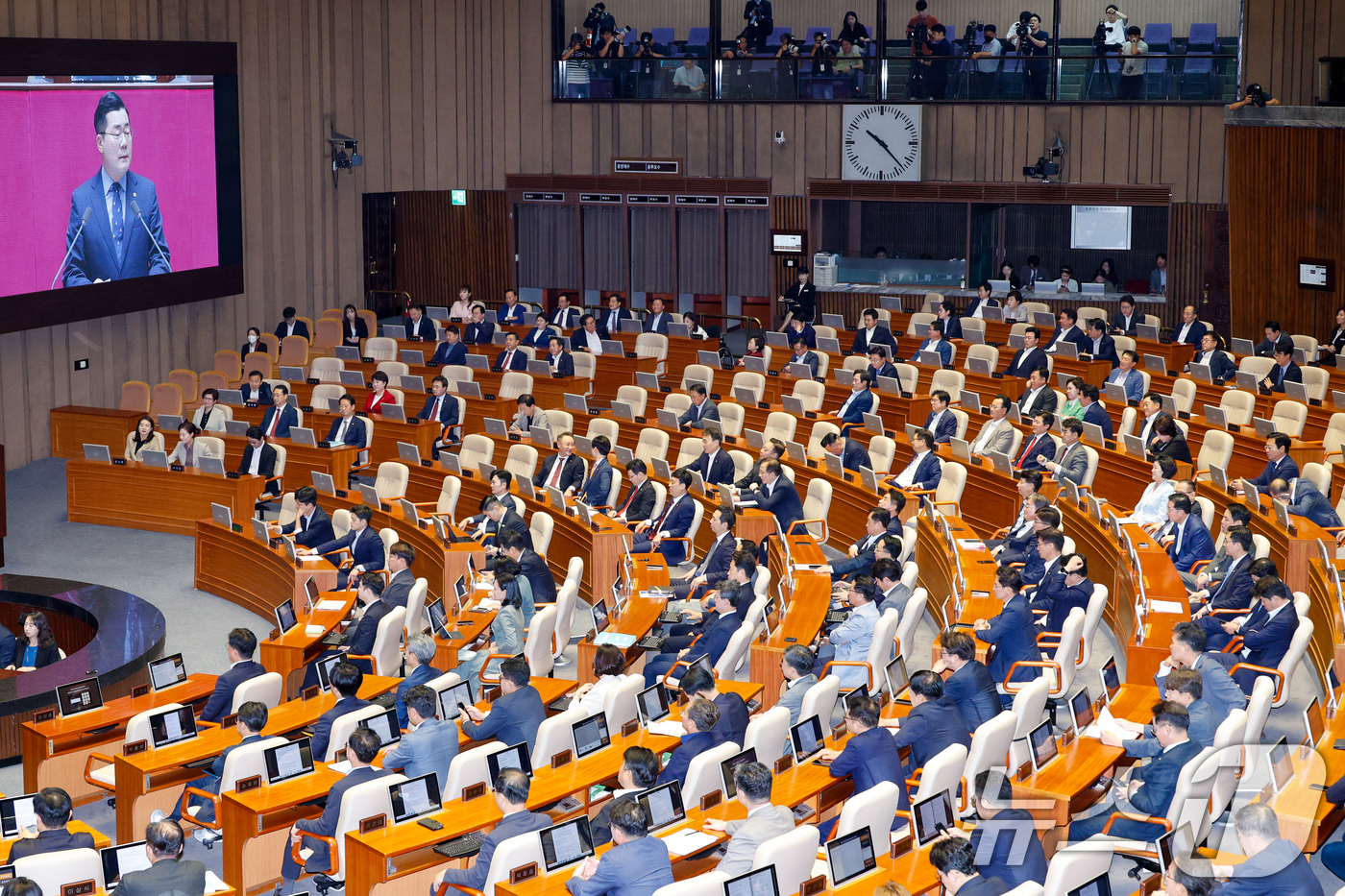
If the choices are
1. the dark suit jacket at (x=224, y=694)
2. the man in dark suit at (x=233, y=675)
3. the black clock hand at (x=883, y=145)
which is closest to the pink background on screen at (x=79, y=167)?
the man in dark suit at (x=233, y=675)

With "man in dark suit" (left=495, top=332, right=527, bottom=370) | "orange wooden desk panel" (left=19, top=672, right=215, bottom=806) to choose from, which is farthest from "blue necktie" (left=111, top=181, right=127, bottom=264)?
"orange wooden desk panel" (left=19, top=672, right=215, bottom=806)

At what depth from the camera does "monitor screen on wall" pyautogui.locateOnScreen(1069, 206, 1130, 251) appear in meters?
19.7

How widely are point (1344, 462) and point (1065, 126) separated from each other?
855 centimetres

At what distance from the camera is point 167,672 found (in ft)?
30.5

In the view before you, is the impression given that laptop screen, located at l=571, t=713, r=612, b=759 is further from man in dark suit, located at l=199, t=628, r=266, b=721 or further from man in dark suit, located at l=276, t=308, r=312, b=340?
man in dark suit, located at l=276, t=308, r=312, b=340

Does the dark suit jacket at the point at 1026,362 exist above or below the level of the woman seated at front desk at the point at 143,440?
above

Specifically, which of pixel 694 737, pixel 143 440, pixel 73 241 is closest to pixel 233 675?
pixel 694 737

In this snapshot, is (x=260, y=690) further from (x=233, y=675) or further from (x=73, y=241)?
(x=73, y=241)

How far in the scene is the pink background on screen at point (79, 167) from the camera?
15.4 m

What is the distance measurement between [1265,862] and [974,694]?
2.75 meters

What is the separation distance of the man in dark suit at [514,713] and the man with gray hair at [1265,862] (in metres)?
3.81

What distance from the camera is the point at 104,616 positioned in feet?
36.2

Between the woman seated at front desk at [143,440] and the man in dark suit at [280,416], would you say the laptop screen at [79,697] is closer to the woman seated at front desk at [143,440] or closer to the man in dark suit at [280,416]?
the woman seated at front desk at [143,440]

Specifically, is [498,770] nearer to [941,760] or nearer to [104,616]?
[941,760]
